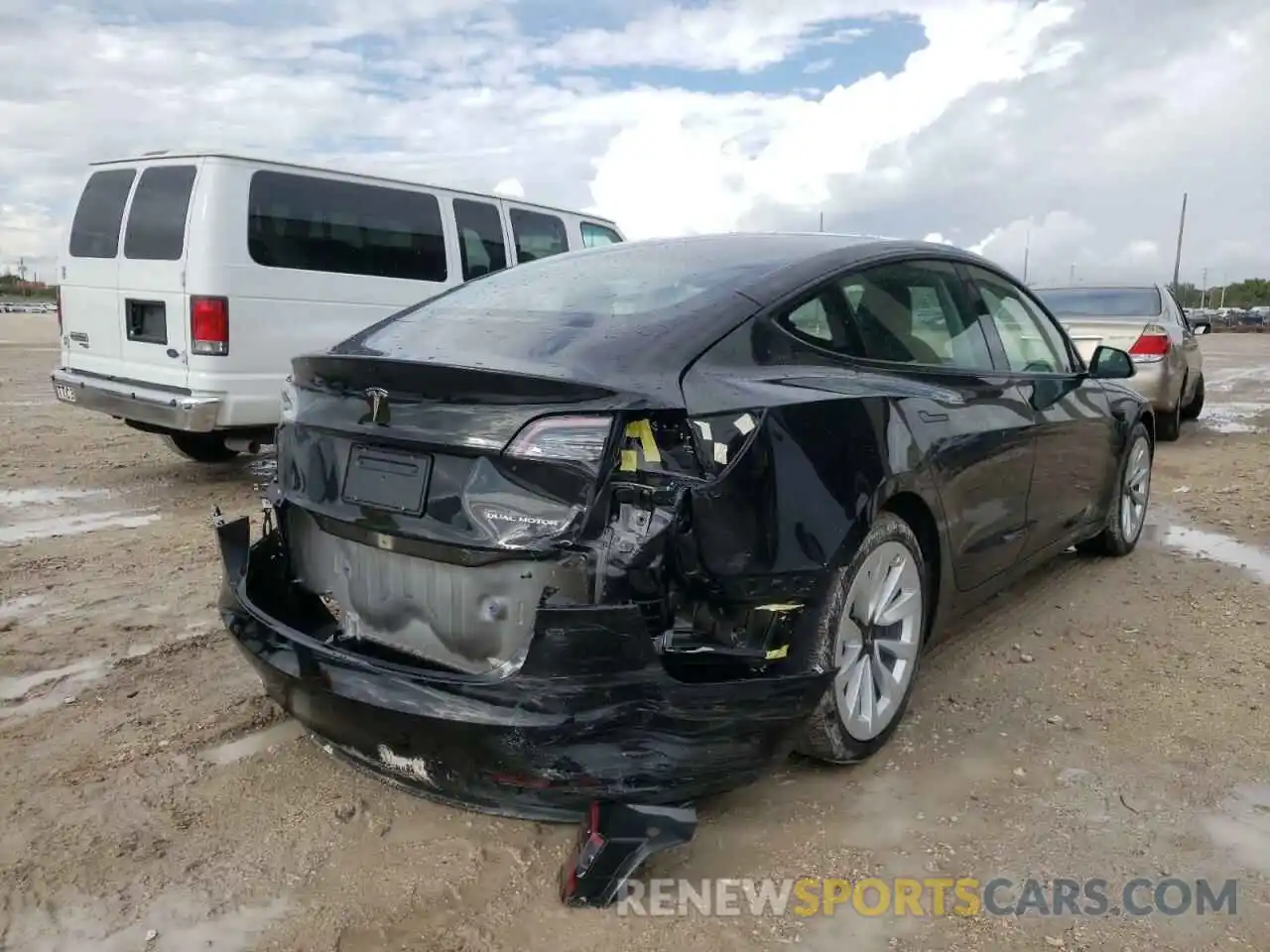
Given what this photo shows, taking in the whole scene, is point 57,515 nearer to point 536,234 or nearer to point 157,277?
point 157,277

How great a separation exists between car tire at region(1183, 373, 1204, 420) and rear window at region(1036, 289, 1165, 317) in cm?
144

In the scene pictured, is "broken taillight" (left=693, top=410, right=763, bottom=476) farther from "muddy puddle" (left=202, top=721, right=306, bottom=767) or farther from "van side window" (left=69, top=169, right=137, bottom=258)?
"van side window" (left=69, top=169, right=137, bottom=258)

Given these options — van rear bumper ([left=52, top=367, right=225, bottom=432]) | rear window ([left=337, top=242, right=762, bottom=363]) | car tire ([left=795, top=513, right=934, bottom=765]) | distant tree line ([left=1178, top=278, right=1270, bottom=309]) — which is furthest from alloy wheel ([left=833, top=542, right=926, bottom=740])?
distant tree line ([left=1178, top=278, right=1270, bottom=309])

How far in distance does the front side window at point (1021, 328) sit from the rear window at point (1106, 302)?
5043 millimetres

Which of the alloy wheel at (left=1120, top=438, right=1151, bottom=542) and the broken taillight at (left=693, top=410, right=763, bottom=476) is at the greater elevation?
the broken taillight at (left=693, top=410, right=763, bottom=476)

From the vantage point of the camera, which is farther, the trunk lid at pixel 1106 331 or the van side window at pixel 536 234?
the trunk lid at pixel 1106 331

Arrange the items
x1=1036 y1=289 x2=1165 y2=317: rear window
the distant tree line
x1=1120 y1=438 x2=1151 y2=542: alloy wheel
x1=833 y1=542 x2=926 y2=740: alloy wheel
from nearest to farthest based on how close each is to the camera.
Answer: x1=833 y1=542 x2=926 y2=740: alloy wheel → x1=1120 y1=438 x2=1151 y2=542: alloy wheel → x1=1036 y1=289 x2=1165 y2=317: rear window → the distant tree line

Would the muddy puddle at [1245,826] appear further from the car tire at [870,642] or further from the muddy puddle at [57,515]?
the muddy puddle at [57,515]

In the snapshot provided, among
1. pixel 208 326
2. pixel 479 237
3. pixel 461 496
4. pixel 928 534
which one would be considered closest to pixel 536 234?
pixel 479 237

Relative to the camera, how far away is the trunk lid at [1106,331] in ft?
28.2

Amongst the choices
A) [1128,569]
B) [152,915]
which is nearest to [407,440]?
[152,915]

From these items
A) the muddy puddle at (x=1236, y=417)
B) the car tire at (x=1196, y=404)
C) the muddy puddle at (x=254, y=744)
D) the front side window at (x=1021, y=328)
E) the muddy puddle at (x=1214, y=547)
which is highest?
the front side window at (x=1021, y=328)

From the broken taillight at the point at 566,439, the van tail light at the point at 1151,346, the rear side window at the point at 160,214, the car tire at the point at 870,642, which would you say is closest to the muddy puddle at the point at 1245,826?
the car tire at the point at 870,642

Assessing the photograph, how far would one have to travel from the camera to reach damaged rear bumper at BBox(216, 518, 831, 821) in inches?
87.7
